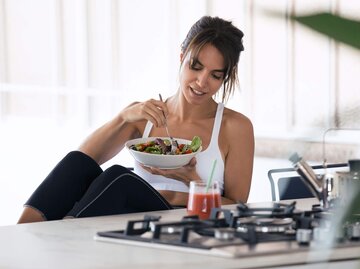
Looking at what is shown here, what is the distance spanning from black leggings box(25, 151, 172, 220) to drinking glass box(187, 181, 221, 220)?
29 centimetres

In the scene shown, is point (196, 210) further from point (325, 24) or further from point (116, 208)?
point (325, 24)

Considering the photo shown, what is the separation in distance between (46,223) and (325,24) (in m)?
2.05

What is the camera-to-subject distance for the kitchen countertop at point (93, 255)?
1660 millimetres

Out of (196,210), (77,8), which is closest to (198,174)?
(196,210)

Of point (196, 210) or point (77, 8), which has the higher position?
point (77, 8)

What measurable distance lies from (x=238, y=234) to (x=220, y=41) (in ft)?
4.91

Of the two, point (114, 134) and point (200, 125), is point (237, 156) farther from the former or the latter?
point (114, 134)

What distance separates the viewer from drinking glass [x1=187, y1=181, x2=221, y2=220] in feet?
7.46

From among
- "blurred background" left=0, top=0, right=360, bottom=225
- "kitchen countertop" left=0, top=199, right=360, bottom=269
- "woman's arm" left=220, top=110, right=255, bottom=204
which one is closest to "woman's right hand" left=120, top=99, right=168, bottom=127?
"woman's arm" left=220, top=110, right=255, bottom=204

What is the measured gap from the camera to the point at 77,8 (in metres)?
8.51

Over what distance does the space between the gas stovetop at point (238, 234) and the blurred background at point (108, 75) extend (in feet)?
11.1

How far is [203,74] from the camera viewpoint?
3.14 m

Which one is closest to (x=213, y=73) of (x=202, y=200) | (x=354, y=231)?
(x=202, y=200)

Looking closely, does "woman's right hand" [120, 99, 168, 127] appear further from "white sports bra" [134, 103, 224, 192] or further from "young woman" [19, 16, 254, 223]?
"white sports bra" [134, 103, 224, 192]
